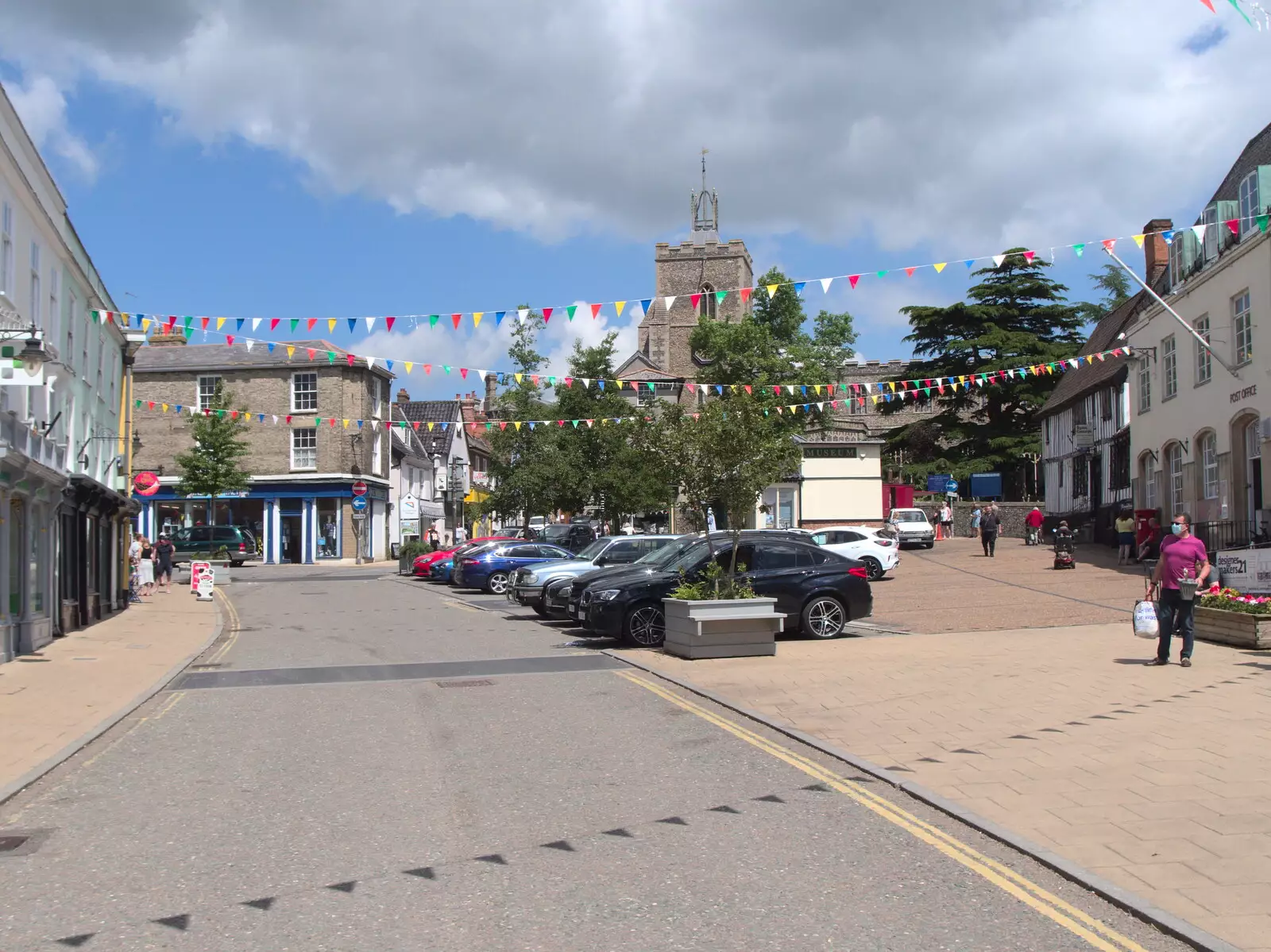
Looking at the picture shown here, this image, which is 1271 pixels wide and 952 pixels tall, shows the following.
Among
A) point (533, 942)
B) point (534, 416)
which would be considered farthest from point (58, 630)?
point (534, 416)

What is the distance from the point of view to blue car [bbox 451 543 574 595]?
3116cm

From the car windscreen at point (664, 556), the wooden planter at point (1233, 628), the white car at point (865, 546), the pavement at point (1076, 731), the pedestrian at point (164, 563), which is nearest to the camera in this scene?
the pavement at point (1076, 731)

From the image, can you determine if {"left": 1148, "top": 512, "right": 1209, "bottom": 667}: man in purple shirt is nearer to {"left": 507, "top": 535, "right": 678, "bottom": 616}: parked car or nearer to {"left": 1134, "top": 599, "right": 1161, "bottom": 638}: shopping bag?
{"left": 1134, "top": 599, "right": 1161, "bottom": 638}: shopping bag

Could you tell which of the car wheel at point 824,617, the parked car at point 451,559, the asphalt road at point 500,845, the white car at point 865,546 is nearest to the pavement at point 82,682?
the asphalt road at point 500,845

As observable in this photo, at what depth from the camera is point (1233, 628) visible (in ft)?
51.1

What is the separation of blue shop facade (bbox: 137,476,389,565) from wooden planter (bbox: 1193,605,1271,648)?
1638 inches

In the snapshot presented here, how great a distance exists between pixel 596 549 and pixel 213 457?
88.3ft

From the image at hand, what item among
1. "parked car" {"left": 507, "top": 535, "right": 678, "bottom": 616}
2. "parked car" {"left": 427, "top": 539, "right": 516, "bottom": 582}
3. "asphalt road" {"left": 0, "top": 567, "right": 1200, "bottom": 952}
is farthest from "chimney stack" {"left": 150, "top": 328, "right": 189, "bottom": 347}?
"asphalt road" {"left": 0, "top": 567, "right": 1200, "bottom": 952}

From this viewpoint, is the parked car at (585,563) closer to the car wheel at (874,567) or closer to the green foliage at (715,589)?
the green foliage at (715,589)

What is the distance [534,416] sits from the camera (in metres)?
45.9

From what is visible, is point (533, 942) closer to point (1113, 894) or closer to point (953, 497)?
point (1113, 894)

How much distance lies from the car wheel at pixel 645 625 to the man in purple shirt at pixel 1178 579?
6.72 meters

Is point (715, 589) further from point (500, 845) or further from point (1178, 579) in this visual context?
point (500, 845)

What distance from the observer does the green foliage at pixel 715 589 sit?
1583cm
